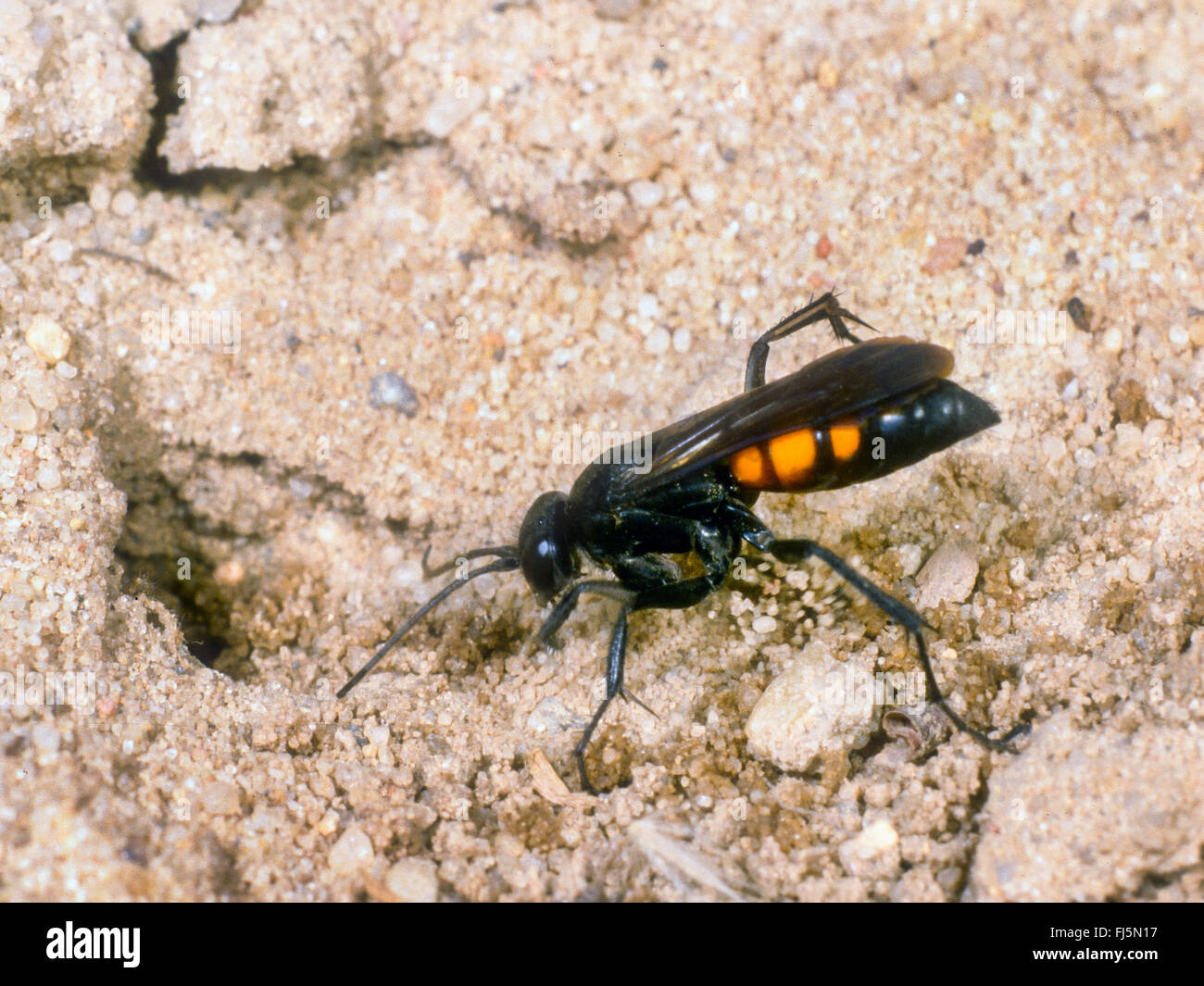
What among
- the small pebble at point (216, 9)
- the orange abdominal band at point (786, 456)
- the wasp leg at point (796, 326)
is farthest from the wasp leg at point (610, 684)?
the small pebble at point (216, 9)

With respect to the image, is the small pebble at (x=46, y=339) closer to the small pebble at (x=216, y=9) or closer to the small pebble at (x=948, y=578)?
the small pebble at (x=216, y=9)

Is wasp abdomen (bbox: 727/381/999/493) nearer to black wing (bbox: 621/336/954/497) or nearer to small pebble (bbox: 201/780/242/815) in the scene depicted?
black wing (bbox: 621/336/954/497)

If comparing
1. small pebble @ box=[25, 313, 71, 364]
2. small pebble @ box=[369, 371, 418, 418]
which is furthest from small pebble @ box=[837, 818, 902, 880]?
small pebble @ box=[25, 313, 71, 364]

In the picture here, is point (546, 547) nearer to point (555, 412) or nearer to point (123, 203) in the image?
point (555, 412)

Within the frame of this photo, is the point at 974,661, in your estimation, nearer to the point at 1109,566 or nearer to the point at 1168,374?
the point at 1109,566

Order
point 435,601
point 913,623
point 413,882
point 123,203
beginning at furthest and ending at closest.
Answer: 1. point 123,203
2. point 435,601
3. point 913,623
4. point 413,882

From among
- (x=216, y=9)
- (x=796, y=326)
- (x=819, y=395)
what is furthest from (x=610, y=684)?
(x=216, y=9)
